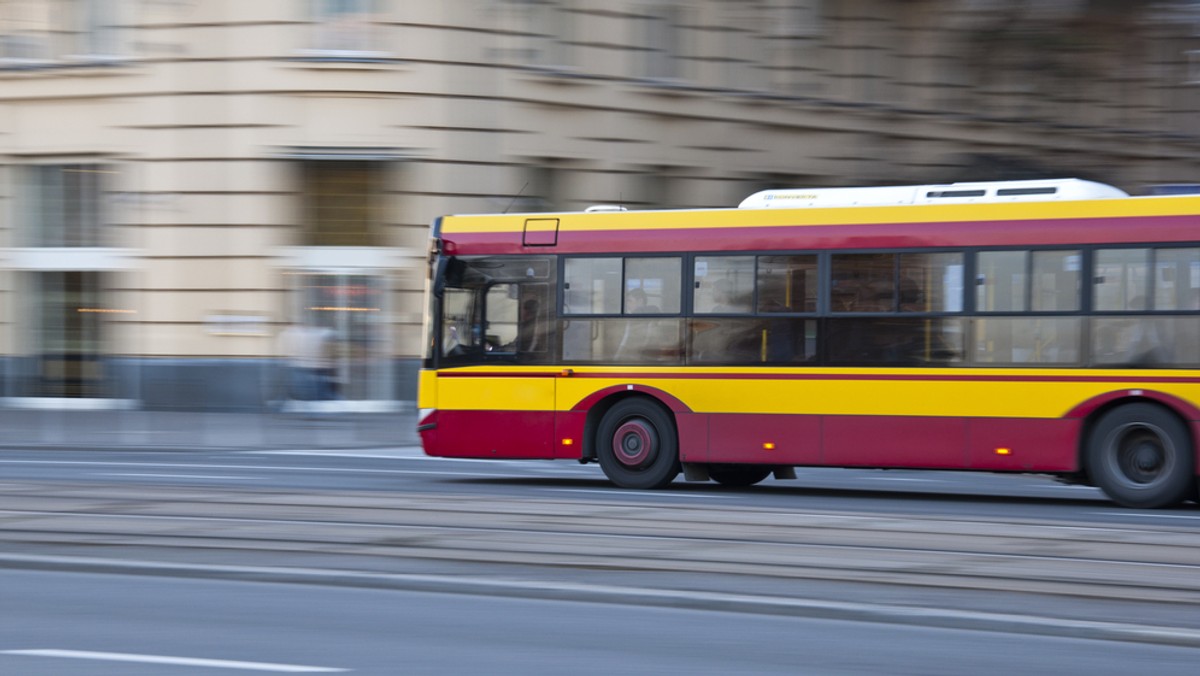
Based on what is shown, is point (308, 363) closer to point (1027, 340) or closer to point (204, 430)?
point (204, 430)

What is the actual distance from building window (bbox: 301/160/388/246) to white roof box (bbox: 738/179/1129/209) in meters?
11.9

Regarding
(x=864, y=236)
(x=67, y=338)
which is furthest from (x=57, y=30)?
(x=864, y=236)

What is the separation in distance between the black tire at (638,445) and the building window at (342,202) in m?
11.5

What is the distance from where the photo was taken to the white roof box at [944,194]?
1312 centimetres

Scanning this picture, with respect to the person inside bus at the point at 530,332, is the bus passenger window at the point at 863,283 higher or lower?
higher

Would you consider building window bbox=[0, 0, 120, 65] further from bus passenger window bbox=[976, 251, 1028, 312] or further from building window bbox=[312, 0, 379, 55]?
bus passenger window bbox=[976, 251, 1028, 312]

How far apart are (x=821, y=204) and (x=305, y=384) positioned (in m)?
12.1

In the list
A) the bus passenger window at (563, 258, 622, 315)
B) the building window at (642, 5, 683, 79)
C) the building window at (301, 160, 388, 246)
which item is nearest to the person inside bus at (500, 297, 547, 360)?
the bus passenger window at (563, 258, 622, 315)

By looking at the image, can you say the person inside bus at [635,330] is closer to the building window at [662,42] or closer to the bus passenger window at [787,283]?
the bus passenger window at [787,283]

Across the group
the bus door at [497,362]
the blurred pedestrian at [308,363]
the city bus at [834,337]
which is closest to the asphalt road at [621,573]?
the city bus at [834,337]

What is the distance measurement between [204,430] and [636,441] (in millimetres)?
9895

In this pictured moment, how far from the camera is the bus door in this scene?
47.9ft

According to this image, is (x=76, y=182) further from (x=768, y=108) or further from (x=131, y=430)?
(x=768, y=108)

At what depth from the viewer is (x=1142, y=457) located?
→ 12617mm
